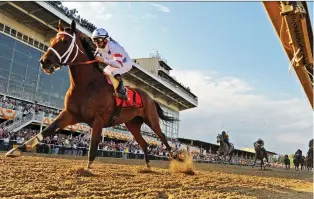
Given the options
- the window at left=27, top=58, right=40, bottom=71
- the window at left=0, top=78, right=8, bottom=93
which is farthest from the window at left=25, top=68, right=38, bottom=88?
the window at left=0, top=78, right=8, bottom=93

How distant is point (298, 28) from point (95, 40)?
4.14m

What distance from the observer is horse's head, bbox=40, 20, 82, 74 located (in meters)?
5.85

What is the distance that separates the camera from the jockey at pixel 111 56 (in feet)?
21.3

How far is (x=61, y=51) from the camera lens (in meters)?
6.05

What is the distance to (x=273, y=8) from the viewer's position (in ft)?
11.1

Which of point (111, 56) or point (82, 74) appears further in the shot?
point (111, 56)

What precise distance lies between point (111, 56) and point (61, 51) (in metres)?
1.06

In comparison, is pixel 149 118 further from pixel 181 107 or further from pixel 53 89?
pixel 181 107

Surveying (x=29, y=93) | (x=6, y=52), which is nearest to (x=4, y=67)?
(x=6, y=52)

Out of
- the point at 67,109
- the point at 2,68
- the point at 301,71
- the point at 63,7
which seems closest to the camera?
the point at 301,71

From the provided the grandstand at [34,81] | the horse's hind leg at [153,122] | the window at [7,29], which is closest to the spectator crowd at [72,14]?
the grandstand at [34,81]

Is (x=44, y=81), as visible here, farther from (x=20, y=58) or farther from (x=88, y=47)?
(x=88, y=47)

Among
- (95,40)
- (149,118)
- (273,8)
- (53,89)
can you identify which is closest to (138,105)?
(149,118)

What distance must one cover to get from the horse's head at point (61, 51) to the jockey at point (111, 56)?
0.42 metres
